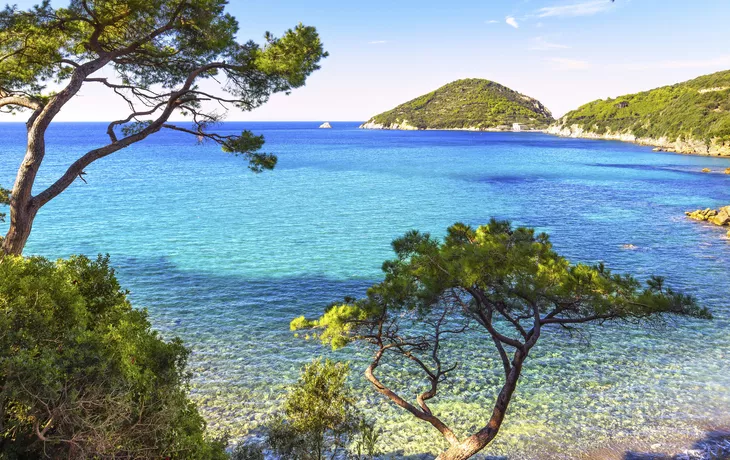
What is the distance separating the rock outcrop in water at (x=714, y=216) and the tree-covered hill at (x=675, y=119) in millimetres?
78803

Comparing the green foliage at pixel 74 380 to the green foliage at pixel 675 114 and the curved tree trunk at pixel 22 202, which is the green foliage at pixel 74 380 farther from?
the green foliage at pixel 675 114

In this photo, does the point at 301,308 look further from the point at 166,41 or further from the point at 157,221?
the point at 157,221

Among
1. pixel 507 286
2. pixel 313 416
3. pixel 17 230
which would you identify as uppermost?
pixel 17 230

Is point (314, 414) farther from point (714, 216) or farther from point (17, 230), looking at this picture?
point (714, 216)

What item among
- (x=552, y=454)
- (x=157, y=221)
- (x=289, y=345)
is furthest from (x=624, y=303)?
(x=157, y=221)

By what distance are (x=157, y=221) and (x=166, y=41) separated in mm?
32144

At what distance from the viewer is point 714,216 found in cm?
4238

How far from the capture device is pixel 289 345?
1856 centimetres

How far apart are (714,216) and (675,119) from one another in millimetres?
114745

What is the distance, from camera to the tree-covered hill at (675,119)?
11006cm

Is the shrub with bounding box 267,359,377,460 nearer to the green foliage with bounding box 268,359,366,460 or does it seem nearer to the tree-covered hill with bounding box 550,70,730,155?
the green foliage with bounding box 268,359,366,460

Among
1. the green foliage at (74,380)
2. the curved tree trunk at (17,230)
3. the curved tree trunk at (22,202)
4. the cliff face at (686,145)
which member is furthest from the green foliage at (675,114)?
the curved tree trunk at (17,230)

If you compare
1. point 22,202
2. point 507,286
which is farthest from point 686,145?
point 22,202

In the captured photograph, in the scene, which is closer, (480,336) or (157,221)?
(480,336)
